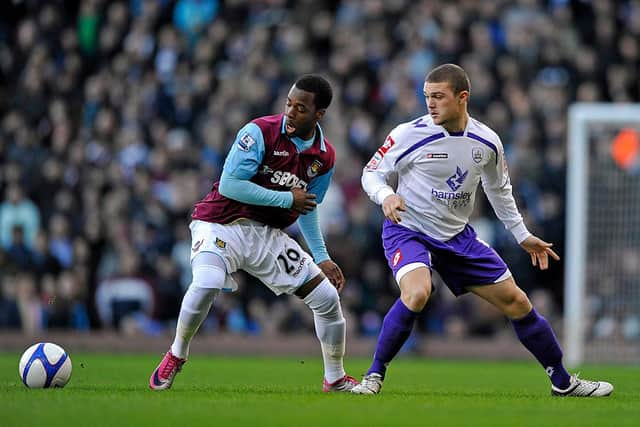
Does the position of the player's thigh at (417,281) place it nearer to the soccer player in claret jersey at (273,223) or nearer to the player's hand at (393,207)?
the player's hand at (393,207)

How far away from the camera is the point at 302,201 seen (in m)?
8.83

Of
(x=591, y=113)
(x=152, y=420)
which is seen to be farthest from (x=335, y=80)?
(x=152, y=420)

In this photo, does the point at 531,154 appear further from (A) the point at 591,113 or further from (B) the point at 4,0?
(B) the point at 4,0

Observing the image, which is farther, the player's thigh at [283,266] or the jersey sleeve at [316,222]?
the jersey sleeve at [316,222]

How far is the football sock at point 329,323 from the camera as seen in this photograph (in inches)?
361

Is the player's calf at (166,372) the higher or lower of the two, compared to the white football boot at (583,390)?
higher

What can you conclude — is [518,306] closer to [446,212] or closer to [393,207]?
[446,212]

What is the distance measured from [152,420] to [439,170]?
3.25 metres

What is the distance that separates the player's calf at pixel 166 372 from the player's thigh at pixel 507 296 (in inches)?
88.7

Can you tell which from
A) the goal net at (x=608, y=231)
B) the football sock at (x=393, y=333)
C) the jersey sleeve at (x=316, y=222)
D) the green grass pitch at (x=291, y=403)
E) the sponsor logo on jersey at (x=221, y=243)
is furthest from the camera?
the goal net at (x=608, y=231)

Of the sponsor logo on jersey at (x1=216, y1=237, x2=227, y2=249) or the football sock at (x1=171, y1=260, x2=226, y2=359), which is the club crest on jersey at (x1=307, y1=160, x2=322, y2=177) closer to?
the sponsor logo on jersey at (x1=216, y1=237, x2=227, y2=249)

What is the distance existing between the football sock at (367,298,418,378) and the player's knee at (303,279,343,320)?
1.86ft

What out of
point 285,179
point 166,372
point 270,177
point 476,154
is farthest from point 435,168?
point 166,372

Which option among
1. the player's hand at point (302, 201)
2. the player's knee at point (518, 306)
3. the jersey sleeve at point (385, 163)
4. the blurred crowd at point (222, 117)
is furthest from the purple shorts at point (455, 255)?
the blurred crowd at point (222, 117)
